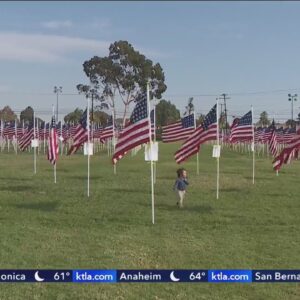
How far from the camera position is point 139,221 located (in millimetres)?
15758

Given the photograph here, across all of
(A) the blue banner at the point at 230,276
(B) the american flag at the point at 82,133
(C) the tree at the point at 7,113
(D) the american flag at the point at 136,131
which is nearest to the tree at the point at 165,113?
(C) the tree at the point at 7,113

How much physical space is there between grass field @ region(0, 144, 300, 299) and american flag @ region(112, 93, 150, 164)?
2.14m

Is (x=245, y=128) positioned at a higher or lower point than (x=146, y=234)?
higher

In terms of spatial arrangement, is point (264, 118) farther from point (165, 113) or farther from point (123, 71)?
point (123, 71)

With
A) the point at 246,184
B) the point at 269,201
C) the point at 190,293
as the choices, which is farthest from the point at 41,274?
the point at 246,184

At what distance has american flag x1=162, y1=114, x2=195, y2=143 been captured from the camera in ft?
98.6

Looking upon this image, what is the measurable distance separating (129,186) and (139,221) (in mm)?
8775

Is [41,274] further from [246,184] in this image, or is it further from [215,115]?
[246,184]

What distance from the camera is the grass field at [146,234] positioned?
9141 millimetres

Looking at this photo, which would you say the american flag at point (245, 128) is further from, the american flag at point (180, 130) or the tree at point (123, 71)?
the tree at point (123, 71)

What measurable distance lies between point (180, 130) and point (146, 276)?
23063 millimetres

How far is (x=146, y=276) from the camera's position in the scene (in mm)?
7672

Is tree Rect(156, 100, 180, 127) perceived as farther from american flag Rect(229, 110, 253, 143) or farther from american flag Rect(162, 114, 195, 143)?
american flag Rect(229, 110, 253, 143)

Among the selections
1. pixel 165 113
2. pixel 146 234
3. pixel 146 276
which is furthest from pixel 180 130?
pixel 165 113
